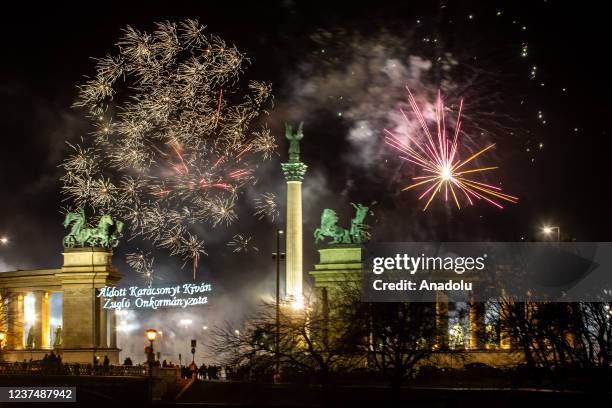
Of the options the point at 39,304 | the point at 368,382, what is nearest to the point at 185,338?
the point at 39,304

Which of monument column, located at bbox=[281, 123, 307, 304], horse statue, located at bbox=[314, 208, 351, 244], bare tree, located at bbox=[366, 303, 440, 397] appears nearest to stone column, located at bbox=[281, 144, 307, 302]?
monument column, located at bbox=[281, 123, 307, 304]

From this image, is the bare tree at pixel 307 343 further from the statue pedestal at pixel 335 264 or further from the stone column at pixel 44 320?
the stone column at pixel 44 320

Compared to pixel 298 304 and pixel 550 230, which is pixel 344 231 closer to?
pixel 298 304

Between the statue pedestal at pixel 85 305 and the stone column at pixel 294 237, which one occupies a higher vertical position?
the stone column at pixel 294 237

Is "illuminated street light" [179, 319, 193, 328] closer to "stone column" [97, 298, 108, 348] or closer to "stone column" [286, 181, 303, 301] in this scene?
"stone column" [97, 298, 108, 348]

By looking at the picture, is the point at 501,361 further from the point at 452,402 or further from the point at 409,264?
the point at 452,402

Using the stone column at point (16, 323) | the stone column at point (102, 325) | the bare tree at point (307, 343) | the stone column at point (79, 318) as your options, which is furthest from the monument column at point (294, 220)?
the bare tree at point (307, 343)

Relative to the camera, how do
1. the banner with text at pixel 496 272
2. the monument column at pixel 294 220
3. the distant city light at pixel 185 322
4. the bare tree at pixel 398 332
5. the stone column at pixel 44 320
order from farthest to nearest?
the distant city light at pixel 185 322 < the stone column at pixel 44 320 < the monument column at pixel 294 220 < the banner with text at pixel 496 272 < the bare tree at pixel 398 332

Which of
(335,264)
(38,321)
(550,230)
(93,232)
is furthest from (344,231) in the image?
(550,230)
